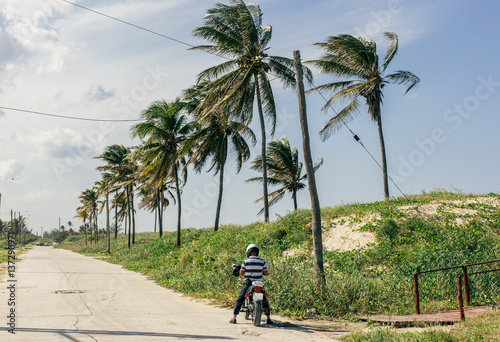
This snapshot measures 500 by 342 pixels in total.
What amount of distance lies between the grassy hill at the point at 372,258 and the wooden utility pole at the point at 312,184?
34 cm

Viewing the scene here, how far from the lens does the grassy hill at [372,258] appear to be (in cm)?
1005

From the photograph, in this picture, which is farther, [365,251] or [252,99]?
[252,99]

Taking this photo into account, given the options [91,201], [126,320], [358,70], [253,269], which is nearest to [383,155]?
[358,70]

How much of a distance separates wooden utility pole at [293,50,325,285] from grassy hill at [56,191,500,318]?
341 millimetres

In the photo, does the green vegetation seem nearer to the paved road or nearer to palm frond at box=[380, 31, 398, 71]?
the paved road

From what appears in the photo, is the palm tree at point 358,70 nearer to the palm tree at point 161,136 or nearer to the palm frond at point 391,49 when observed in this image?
the palm frond at point 391,49

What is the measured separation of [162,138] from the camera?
30156 mm

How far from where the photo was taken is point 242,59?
71.4 ft

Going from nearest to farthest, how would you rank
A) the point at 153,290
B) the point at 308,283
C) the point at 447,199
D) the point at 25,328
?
the point at 25,328
the point at 308,283
the point at 153,290
the point at 447,199

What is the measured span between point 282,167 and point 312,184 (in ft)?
81.2

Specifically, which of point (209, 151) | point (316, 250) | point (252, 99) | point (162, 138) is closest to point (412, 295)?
point (316, 250)

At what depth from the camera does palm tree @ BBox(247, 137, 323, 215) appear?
35125 mm

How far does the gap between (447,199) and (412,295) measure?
7734 millimetres

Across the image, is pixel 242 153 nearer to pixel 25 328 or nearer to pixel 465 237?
pixel 465 237
